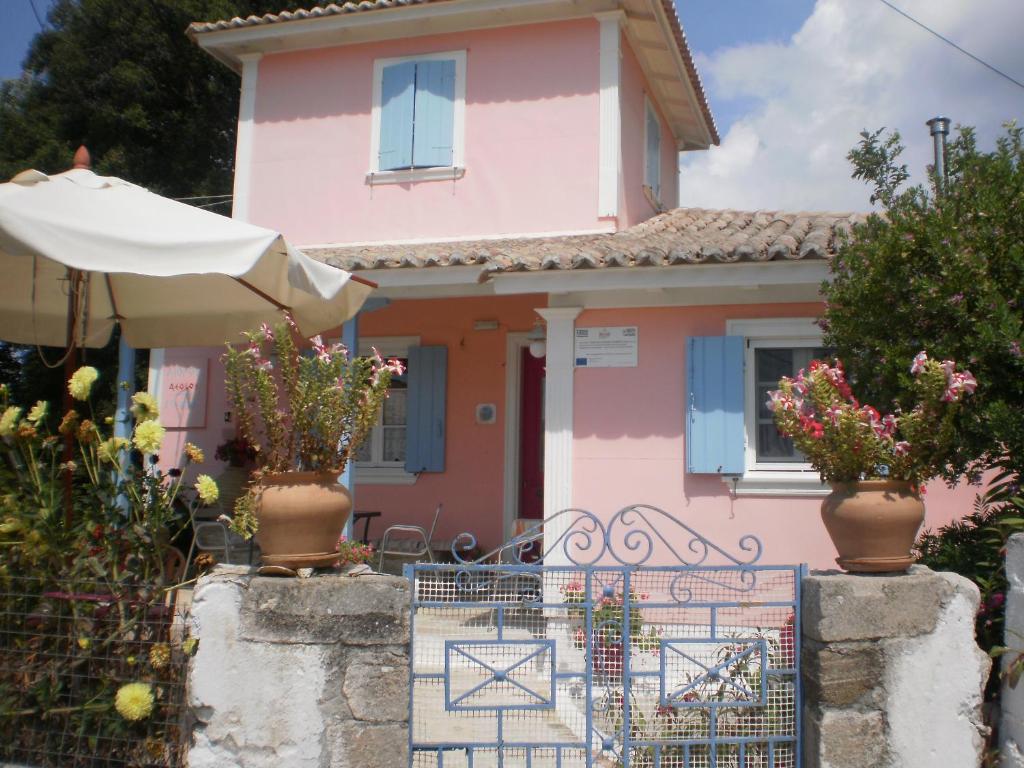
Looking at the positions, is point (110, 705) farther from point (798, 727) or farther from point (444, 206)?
point (444, 206)

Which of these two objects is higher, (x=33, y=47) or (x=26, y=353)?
(x=33, y=47)

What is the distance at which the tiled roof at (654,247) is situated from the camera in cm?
636

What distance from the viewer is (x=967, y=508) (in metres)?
6.37

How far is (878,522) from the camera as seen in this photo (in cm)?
357

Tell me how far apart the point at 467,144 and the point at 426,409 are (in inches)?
112

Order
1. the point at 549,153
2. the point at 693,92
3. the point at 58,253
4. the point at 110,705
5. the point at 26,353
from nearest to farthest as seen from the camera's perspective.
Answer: the point at 110,705, the point at 58,253, the point at 549,153, the point at 693,92, the point at 26,353

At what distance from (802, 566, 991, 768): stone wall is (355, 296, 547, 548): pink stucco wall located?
554 centimetres

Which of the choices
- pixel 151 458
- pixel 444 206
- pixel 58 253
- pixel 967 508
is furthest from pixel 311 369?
pixel 444 206

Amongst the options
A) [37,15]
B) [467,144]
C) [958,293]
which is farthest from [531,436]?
[37,15]

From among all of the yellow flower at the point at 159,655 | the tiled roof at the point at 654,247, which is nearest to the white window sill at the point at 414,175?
the tiled roof at the point at 654,247

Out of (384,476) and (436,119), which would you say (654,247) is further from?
(384,476)

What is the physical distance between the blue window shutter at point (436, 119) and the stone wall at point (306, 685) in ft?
21.7

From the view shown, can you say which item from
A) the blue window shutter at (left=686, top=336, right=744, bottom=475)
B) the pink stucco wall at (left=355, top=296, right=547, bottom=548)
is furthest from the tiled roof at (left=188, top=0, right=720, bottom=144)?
the blue window shutter at (left=686, top=336, right=744, bottom=475)

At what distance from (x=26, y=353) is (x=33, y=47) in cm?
591
